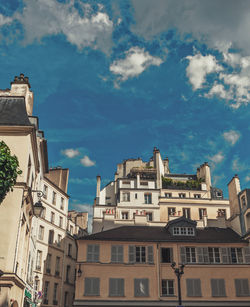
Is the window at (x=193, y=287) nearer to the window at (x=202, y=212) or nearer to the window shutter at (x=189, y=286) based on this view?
the window shutter at (x=189, y=286)

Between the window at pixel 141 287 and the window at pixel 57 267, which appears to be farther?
the window at pixel 57 267

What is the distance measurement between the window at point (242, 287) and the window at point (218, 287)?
1194 millimetres

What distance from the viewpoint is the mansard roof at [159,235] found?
32156mm

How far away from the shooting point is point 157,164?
53.7m

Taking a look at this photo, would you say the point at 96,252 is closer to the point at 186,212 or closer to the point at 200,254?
the point at 200,254

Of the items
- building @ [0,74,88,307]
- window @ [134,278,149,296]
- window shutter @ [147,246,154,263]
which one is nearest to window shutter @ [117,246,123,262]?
window @ [134,278,149,296]

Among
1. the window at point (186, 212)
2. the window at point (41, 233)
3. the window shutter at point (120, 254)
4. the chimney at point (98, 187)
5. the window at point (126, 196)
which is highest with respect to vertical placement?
the chimney at point (98, 187)

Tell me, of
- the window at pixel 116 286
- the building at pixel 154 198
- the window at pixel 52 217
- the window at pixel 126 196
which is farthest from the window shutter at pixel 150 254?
the window at pixel 126 196

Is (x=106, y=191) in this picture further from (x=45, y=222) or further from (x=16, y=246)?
(x=16, y=246)

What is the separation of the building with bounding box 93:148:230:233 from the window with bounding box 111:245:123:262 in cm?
713

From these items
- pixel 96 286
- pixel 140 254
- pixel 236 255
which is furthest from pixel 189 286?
pixel 96 286

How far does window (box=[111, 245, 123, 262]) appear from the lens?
31.3 metres

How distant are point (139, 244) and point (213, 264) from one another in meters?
7.14

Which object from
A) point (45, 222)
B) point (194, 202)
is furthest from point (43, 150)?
point (194, 202)
